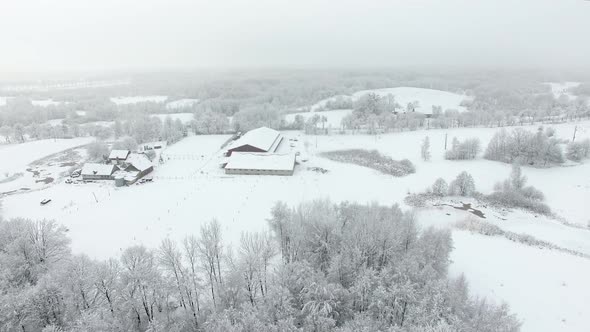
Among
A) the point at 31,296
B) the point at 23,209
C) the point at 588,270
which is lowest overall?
the point at 588,270

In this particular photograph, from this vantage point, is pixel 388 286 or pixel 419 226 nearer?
pixel 388 286

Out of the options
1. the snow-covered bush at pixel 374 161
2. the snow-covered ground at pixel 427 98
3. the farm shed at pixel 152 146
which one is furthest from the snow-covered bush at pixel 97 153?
the snow-covered ground at pixel 427 98

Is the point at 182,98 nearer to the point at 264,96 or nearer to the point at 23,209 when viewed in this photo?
the point at 264,96

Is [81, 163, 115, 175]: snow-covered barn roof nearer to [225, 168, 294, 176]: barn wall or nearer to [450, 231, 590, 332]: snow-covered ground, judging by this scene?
[225, 168, 294, 176]: barn wall

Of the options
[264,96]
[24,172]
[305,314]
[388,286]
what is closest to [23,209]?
[24,172]

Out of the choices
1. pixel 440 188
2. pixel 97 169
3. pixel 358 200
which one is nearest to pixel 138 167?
pixel 97 169

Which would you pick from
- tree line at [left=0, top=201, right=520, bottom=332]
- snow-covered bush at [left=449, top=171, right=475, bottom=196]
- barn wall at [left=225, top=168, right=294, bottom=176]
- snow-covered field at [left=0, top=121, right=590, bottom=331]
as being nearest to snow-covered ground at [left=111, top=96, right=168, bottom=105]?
snow-covered field at [left=0, top=121, right=590, bottom=331]

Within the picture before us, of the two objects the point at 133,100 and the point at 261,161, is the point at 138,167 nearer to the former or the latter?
the point at 261,161
